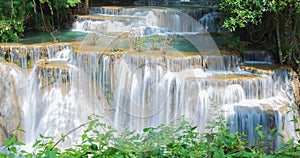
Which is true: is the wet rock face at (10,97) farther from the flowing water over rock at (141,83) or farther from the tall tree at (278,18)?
the tall tree at (278,18)

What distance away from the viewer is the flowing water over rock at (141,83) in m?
6.69

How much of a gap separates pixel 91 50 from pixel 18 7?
380 centimetres

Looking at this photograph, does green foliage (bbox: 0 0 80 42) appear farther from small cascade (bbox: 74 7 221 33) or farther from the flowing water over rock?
the flowing water over rock

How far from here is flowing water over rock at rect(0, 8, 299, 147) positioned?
6691 mm

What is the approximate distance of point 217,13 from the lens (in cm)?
1097

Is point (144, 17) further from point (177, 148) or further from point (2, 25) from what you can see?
point (177, 148)

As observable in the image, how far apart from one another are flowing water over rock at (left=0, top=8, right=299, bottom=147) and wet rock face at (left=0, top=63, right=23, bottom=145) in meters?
0.02

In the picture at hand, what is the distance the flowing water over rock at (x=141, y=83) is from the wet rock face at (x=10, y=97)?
0.02 m

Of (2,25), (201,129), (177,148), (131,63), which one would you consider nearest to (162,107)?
(201,129)

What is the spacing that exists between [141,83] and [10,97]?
309cm

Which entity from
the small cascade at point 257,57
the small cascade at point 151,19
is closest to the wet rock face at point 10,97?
the small cascade at point 151,19

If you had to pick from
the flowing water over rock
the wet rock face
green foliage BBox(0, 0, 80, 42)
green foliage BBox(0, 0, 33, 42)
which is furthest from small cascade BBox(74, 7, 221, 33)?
the wet rock face

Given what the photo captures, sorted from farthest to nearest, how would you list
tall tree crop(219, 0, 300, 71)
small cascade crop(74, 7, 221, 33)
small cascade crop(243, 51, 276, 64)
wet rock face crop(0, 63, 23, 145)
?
small cascade crop(74, 7, 221, 33)
small cascade crop(243, 51, 276, 64)
wet rock face crop(0, 63, 23, 145)
tall tree crop(219, 0, 300, 71)

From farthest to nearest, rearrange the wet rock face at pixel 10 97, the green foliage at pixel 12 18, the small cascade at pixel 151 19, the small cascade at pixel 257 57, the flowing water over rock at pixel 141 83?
the small cascade at pixel 151 19 → the green foliage at pixel 12 18 → the small cascade at pixel 257 57 → the wet rock face at pixel 10 97 → the flowing water over rock at pixel 141 83
